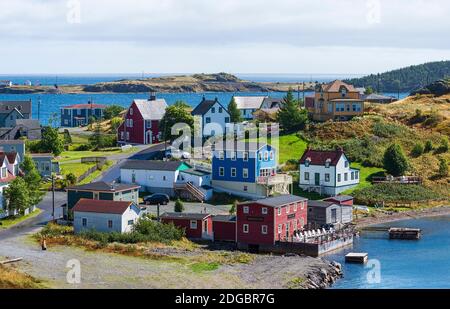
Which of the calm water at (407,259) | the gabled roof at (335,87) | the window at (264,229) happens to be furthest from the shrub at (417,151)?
the window at (264,229)

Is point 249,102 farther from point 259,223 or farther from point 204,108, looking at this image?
point 259,223

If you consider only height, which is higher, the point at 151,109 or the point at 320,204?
the point at 151,109

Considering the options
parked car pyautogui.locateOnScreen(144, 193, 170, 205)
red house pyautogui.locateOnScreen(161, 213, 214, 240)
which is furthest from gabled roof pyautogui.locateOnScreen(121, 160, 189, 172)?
red house pyautogui.locateOnScreen(161, 213, 214, 240)

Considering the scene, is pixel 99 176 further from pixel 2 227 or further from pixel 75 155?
pixel 2 227

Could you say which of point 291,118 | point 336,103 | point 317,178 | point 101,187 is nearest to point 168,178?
point 101,187

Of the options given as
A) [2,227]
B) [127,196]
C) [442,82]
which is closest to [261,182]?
[127,196]

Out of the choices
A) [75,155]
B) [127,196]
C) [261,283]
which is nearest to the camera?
[261,283]

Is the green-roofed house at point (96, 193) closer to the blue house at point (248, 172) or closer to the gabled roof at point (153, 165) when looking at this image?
the gabled roof at point (153, 165)
